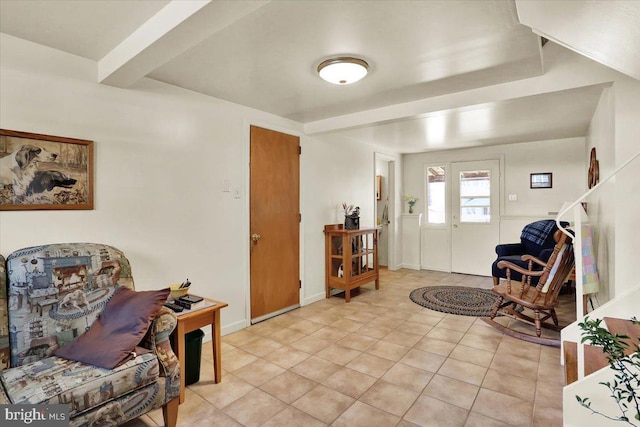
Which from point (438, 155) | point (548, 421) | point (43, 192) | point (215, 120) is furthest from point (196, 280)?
point (438, 155)

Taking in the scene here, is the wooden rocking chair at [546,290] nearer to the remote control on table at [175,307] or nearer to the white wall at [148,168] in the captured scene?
the white wall at [148,168]

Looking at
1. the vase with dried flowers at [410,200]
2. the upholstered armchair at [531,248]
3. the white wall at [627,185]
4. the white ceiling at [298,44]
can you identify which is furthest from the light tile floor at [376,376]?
the vase with dried flowers at [410,200]

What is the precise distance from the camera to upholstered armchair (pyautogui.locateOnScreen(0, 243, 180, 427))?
1.48 metres

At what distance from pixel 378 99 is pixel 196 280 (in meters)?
2.39

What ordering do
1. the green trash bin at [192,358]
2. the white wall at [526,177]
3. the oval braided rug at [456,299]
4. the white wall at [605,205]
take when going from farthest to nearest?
the white wall at [526,177], the oval braided rug at [456,299], the white wall at [605,205], the green trash bin at [192,358]

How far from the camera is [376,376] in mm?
2350

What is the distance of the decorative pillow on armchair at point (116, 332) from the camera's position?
5.40 ft

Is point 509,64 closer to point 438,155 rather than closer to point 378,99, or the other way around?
point 378,99

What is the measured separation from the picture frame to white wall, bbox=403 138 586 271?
50mm

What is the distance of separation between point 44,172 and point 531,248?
5.17 m

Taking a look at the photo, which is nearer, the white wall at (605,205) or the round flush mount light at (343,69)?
the round flush mount light at (343,69)

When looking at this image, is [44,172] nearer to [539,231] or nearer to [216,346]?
[216,346]

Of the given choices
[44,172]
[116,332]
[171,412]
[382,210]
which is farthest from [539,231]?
[44,172]

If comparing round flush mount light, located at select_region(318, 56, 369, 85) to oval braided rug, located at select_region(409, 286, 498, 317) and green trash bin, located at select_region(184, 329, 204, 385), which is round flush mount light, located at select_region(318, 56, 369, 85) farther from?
oval braided rug, located at select_region(409, 286, 498, 317)
